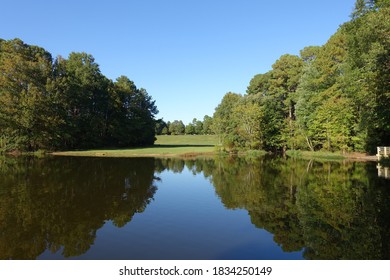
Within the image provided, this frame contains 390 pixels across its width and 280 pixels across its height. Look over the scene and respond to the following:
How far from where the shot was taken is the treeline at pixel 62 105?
50.6 metres

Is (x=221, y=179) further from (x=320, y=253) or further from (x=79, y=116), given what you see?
(x=79, y=116)

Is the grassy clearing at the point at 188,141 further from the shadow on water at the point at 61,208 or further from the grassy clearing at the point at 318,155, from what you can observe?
the shadow on water at the point at 61,208

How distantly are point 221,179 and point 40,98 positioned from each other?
4149cm

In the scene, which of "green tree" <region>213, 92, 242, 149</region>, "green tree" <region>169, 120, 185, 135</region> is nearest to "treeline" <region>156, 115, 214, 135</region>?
"green tree" <region>169, 120, 185, 135</region>

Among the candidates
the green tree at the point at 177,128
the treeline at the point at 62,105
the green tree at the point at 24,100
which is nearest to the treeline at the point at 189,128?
the green tree at the point at 177,128

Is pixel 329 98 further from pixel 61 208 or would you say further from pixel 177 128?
pixel 177 128

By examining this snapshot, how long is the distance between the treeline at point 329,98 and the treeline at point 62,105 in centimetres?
2402

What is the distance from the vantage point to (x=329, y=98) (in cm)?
4512

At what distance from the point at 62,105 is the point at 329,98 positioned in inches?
1893

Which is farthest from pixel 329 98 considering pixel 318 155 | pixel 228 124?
pixel 228 124

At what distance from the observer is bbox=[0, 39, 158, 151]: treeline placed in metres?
50.6

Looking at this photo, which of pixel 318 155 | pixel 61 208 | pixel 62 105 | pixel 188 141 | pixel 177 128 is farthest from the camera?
pixel 177 128

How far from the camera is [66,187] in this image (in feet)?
61.6

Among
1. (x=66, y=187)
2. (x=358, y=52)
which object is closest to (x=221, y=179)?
(x=66, y=187)
